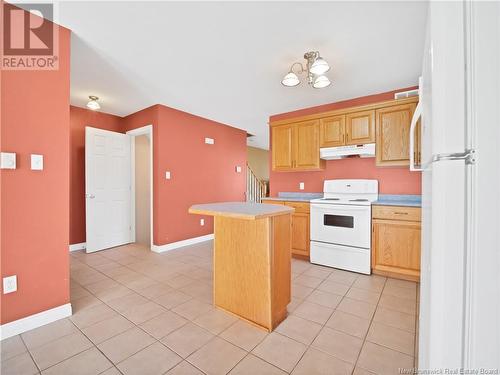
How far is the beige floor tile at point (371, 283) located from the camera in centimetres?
246

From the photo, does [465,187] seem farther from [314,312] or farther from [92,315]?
[92,315]

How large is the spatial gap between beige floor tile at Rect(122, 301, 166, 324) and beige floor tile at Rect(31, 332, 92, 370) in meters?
0.34

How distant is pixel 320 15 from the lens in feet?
5.87

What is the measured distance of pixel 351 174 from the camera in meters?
3.47

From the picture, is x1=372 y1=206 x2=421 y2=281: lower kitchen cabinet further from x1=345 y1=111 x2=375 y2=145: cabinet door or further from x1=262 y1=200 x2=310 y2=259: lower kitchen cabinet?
x1=345 y1=111 x2=375 y2=145: cabinet door

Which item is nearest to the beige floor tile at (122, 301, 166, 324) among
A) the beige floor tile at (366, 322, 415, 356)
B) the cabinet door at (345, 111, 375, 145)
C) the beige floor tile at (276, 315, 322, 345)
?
the beige floor tile at (276, 315, 322, 345)

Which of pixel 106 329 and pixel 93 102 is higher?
pixel 93 102

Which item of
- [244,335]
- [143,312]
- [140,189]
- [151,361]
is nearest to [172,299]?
[143,312]

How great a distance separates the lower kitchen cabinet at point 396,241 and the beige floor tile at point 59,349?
118 inches

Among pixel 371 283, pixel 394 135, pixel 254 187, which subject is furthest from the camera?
pixel 254 187

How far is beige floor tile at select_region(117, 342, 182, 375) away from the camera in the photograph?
4.52 feet

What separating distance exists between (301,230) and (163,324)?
2211mm

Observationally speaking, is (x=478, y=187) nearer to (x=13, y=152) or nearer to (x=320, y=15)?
(x=320, y=15)

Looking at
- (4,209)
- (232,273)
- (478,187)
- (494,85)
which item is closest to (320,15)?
(494,85)
